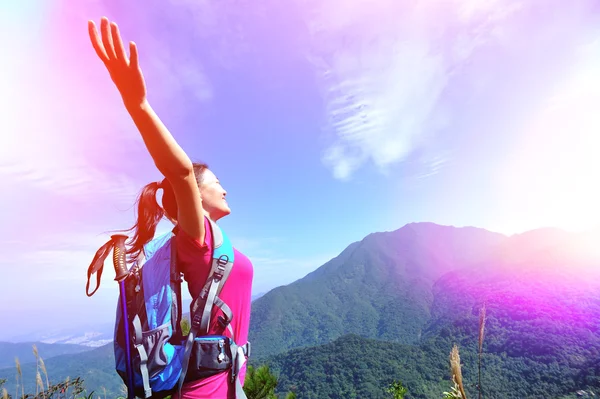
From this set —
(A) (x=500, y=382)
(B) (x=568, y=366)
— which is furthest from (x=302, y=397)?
(B) (x=568, y=366)

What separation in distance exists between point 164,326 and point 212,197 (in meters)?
0.71

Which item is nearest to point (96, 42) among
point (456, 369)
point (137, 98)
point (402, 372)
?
Result: point (137, 98)

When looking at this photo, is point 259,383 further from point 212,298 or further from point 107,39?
point 107,39

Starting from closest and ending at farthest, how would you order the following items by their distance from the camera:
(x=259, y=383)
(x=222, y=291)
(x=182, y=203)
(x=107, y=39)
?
(x=107, y=39) → (x=182, y=203) → (x=222, y=291) → (x=259, y=383)

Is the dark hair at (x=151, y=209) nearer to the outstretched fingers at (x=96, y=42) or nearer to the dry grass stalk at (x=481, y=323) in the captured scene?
the outstretched fingers at (x=96, y=42)

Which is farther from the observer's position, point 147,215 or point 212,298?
point 147,215

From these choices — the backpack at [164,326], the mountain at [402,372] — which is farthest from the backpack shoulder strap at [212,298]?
the mountain at [402,372]

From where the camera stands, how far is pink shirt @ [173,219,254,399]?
149 cm

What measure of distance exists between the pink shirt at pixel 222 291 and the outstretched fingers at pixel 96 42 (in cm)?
75

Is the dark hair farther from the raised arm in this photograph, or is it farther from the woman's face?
the raised arm

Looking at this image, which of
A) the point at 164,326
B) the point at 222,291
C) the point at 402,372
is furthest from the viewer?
the point at 402,372

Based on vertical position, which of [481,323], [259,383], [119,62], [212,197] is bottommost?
[259,383]

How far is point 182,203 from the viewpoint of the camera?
1.35 meters

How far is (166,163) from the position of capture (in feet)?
4.06
